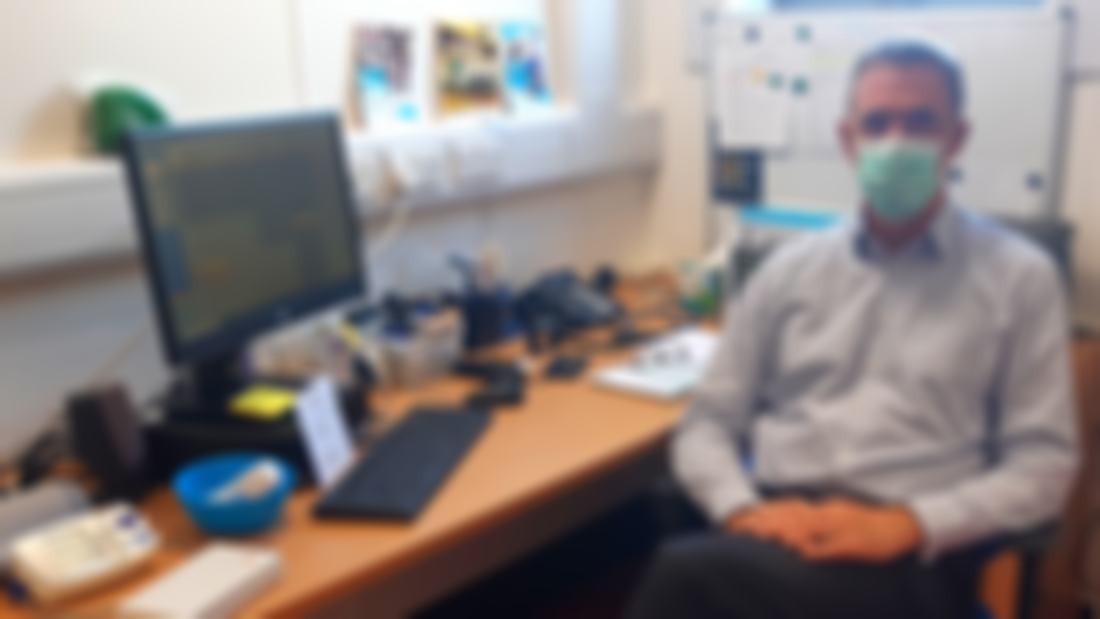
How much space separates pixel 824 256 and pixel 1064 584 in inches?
35.3

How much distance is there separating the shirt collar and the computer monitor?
0.92m

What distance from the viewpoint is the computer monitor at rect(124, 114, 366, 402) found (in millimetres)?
1480

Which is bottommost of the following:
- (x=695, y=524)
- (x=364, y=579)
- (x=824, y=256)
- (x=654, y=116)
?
(x=695, y=524)

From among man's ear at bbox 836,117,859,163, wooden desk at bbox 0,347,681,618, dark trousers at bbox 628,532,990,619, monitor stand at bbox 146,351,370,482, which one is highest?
man's ear at bbox 836,117,859,163

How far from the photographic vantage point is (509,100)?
2.41 m

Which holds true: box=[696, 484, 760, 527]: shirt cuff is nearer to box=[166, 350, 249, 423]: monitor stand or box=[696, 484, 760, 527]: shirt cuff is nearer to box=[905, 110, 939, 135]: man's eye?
box=[905, 110, 939, 135]: man's eye

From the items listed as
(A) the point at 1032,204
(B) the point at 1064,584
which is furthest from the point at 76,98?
(B) the point at 1064,584

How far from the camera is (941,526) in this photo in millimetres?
1454

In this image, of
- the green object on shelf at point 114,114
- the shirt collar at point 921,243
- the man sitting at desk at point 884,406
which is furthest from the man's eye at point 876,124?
the green object on shelf at point 114,114

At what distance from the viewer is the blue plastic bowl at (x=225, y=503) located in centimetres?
141

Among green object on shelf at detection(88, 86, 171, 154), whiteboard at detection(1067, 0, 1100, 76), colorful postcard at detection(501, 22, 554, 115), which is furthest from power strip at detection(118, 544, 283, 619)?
whiteboard at detection(1067, 0, 1100, 76)

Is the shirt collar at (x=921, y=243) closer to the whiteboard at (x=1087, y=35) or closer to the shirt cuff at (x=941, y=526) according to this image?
the shirt cuff at (x=941, y=526)

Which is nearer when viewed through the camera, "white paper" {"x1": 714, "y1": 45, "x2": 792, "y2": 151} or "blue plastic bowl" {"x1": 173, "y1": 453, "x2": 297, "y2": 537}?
"blue plastic bowl" {"x1": 173, "y1": 453, "x2": 297, "y2": 537}

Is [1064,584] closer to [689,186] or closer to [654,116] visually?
[689,186]
